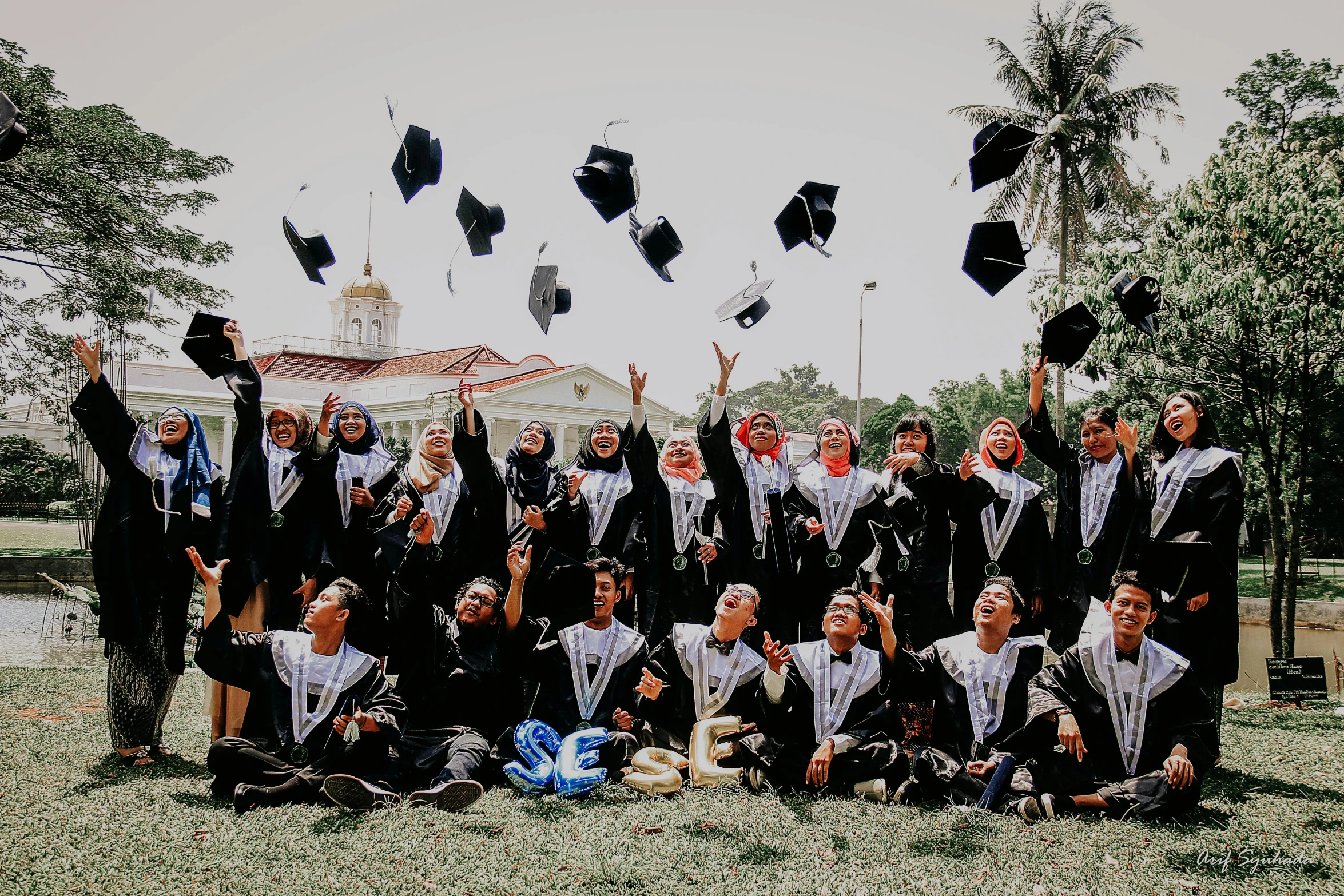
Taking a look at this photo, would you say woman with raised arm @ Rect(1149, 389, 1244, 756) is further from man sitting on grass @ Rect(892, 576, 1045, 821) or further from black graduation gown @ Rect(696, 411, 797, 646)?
black graduation gown @ Rect(696, 411, 797, 646)

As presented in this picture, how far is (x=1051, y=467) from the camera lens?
649cm

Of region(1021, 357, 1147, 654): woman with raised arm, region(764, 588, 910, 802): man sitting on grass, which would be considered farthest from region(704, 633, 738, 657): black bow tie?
region(1021, 357, 1147, 654): woman with raised arm

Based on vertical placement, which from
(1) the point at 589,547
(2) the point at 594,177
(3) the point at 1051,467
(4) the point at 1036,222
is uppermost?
(4) the point at 1036,222

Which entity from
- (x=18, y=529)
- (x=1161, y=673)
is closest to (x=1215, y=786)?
(x=1161, y=673)

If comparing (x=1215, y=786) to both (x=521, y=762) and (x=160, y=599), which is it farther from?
(x=160, y=599)

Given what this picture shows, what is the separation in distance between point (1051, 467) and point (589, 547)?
2.95 m

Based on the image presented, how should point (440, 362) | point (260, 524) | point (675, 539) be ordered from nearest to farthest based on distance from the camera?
1. point (260, 524)
2. point (675, 539)
3. point (440, 362)

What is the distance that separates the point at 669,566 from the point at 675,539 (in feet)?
0.58

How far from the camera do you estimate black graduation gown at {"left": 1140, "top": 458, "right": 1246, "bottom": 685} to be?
220 inches

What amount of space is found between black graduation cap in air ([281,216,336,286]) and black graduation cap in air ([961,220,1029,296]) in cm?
450

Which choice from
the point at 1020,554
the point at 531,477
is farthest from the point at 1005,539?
the point at 531,477

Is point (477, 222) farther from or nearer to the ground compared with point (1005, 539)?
farther from the ground

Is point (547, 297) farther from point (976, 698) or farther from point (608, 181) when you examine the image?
point (976, 698)

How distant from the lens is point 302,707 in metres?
5.03
